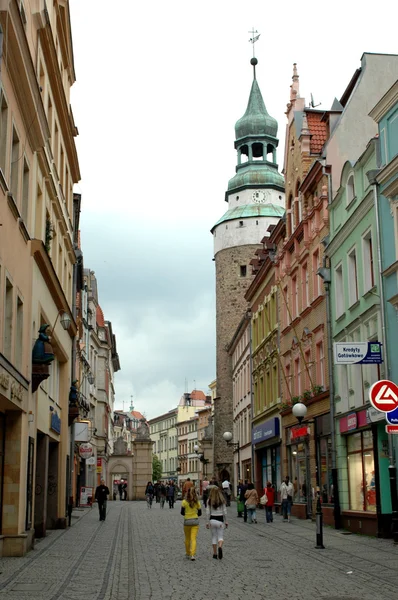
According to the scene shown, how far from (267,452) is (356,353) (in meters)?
24.9

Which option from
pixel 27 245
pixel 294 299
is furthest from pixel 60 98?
pixel 294 299

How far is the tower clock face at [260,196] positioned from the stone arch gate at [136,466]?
2354 centimetres

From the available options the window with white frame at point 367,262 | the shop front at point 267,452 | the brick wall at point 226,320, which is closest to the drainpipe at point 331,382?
the window with white frame at point 367,262

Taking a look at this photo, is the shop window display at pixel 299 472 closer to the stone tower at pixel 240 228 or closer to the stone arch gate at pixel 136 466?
the stone tower at pixel 240 228

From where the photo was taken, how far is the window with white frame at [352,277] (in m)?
26.8

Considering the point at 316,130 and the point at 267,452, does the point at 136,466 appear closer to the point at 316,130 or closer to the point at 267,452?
the point at 267,452

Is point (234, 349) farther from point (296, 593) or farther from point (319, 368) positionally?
point (296, 593)

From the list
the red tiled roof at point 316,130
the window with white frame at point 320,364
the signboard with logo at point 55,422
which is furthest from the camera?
the red tiled roof at point 316,130

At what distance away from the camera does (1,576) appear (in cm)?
1456

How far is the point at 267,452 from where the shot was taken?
44.7 meters

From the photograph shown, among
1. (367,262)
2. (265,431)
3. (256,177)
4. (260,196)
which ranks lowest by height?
(265,431)

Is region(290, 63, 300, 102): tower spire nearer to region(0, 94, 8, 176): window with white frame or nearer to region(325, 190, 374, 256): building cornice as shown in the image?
region(325, 190, 374, 256): building cornice

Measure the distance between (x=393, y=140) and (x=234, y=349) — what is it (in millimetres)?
44470

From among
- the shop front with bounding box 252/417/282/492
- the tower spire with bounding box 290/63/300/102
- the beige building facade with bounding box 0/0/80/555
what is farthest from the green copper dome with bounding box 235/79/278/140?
the beige building facade with bounding box 0/0/80/555
